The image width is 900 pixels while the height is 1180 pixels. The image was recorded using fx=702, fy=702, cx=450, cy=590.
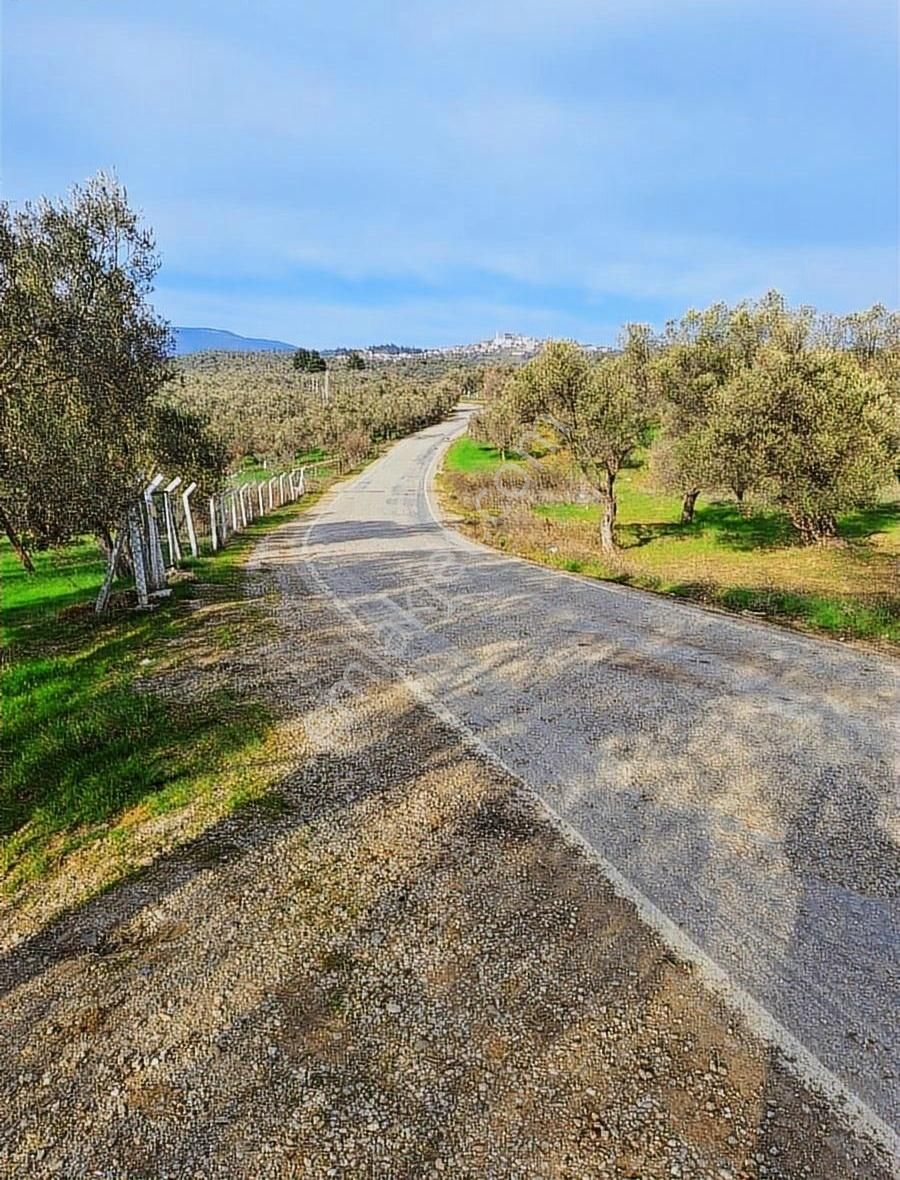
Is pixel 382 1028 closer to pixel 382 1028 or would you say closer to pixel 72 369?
pixel 382 1028

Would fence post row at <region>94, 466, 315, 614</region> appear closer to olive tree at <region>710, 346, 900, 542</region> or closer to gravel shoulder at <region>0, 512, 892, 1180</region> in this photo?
gravel shoulder at <region>0, 512, 892, 1180</region>

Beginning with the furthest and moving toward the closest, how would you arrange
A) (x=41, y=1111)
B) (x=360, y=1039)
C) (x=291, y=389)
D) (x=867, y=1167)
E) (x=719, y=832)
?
(x=291, y=389)
(x=719, y=832)
(x=360, y=1039)
(x=41, y=1111)
(x=867, y=1167)

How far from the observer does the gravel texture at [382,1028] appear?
2570 millimetres

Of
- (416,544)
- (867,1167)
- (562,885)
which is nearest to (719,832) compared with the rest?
(562,885)

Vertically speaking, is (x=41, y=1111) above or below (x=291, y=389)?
below

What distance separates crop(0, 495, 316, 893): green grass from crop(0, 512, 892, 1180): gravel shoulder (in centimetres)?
76

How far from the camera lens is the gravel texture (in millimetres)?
2570

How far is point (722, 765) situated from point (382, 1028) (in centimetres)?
365

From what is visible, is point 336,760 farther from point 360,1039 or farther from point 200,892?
point 360,1039

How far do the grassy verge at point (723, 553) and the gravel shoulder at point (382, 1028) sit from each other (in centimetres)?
828

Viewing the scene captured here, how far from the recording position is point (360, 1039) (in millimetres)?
3059

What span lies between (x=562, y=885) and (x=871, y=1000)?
156 centimetres

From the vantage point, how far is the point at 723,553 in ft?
72.2

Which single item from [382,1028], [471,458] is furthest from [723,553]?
[471,458]
